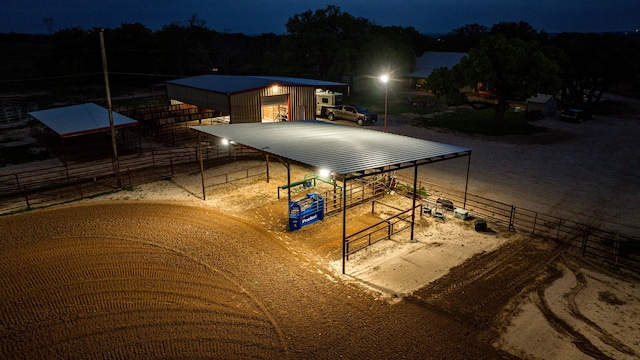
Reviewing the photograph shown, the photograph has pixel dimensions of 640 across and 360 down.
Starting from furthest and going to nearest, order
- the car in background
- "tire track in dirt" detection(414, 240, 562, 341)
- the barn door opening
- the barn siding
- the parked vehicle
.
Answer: the car in background
the parked vehicle
the barn door opening
the barn siding
"tire track in dirt" detection(414, 240, 562, 341)

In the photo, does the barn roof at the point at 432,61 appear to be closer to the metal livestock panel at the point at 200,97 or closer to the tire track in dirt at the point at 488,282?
the metal livestock panel at the point at 200,97

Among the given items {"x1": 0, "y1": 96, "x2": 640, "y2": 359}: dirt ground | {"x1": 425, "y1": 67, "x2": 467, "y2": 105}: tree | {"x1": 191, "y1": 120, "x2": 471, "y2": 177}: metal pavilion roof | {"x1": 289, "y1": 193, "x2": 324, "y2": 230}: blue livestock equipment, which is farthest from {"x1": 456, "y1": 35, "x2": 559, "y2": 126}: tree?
{"x1": 289, "y1": 193, "x2": 324, "y2": 230}: blue livestock equipment

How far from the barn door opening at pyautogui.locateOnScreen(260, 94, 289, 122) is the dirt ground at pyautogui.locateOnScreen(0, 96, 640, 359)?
15.9 meters

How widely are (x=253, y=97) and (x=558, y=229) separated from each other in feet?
78.5

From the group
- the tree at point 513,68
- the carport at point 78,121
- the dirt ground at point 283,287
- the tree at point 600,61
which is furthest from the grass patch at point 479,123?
the carport at point 78,121

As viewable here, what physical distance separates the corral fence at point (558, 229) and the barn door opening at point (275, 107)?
17.0 m

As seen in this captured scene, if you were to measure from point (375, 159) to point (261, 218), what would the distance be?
5.94 m

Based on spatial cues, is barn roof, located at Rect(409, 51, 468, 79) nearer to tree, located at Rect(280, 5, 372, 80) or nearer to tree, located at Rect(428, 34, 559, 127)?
tree, located at Rect(280, 5, 372, 80)

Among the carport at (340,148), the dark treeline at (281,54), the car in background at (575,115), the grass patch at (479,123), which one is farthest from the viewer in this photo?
the dark treeline at (281,54)

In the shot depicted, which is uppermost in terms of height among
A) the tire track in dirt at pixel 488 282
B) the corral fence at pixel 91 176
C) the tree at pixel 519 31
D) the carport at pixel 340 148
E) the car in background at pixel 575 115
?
the tree at pixel 519 31

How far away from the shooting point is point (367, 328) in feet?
34.4

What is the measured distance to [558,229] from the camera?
1570 cm

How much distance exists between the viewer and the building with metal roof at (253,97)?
105ft

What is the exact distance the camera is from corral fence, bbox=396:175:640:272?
47.9ft
